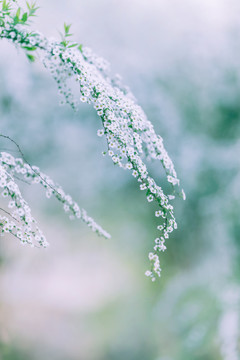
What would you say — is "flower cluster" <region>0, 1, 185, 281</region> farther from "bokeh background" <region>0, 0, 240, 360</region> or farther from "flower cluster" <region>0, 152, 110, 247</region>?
"bokeh background" <region>0, 0, 240, 360</region>

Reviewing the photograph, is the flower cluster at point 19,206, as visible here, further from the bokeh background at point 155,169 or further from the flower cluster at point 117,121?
the bokeh background at point 155,169

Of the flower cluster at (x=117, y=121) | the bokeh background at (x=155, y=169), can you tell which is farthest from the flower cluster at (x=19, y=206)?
the bokeh background at (x=155, y=169)

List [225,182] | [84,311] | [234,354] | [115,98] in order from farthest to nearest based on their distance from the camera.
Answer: [84,311]
[225,182]
[234,354]
[115,98]

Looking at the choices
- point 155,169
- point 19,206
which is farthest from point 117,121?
point 155,169

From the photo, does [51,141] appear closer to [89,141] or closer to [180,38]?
[89,141]

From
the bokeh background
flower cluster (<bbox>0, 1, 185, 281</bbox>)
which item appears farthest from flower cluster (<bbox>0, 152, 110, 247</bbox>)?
the bokeh background

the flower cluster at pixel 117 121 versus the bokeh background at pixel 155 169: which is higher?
the bokeh background at pixel 155 169

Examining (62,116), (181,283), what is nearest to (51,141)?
(62,116)

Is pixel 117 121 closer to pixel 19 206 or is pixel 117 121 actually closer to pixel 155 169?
pixel 19 206
